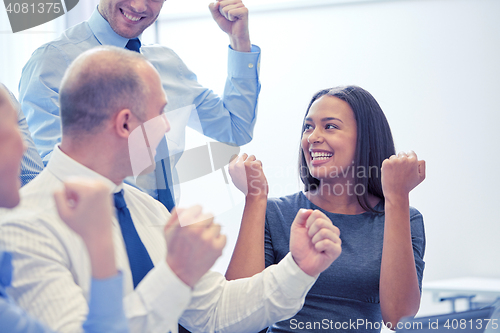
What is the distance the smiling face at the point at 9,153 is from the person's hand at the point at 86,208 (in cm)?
7

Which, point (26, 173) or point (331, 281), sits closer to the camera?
point (26, 173)

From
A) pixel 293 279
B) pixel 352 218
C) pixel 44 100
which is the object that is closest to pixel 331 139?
pixel 352 218

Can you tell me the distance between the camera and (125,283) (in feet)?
2.07

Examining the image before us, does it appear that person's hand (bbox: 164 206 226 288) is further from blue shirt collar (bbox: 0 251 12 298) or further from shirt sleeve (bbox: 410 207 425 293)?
shirt sleeve (bbox: 410 207 425 293)

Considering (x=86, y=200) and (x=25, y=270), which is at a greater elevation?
(x=86, y=200)

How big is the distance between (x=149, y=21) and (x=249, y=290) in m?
0.84

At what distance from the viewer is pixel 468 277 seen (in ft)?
8.09

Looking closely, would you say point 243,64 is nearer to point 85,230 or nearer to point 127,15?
point 127,15

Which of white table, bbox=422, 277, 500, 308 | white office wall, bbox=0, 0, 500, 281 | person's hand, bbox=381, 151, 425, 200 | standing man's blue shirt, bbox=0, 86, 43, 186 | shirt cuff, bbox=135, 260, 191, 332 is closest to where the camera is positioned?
shirt cuff, bbox=135, 260, 191, 332

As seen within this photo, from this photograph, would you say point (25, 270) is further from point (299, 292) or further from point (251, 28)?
point (251, 28)

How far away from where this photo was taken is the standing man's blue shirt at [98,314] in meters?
0.43

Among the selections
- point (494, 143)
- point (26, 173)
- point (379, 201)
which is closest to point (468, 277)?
point (494, 143)

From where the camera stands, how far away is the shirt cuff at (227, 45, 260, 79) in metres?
1.39

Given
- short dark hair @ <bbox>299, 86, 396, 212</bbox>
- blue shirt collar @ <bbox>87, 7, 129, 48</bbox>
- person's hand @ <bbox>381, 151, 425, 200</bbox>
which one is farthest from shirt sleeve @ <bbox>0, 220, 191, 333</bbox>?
short dark hair @ <bbox>299, 86, 396, 212</bbox>
